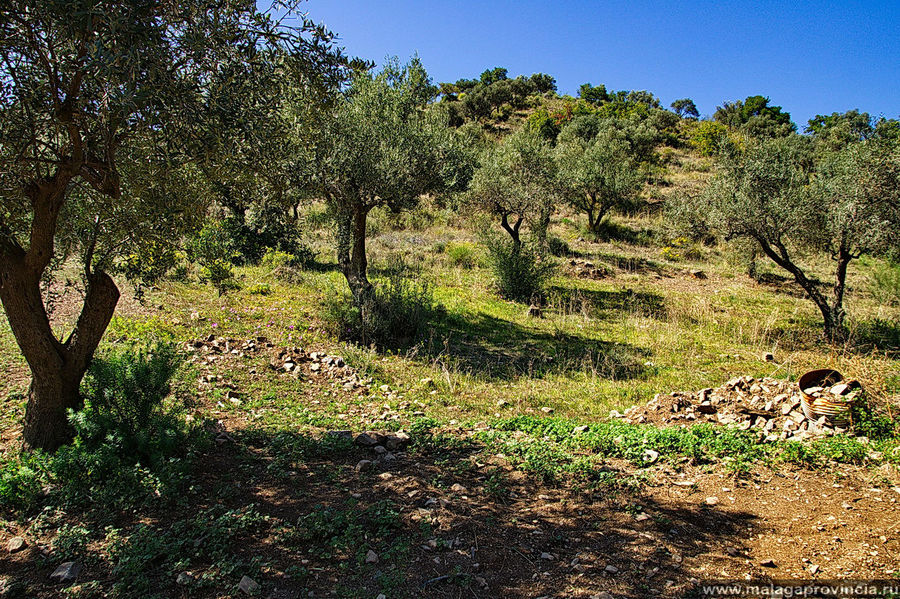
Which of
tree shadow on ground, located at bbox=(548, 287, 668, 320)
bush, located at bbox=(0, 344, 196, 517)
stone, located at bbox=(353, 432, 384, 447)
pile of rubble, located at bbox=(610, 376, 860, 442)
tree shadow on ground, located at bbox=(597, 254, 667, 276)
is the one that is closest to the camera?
bush, located at bbox=(0, 344, 196, 517)

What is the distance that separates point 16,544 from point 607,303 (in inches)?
536

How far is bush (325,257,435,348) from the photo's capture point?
902 centimetres

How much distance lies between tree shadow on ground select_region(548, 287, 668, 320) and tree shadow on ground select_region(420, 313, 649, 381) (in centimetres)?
227

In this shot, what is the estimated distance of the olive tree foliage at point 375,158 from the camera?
384 inches

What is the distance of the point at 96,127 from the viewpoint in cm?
391

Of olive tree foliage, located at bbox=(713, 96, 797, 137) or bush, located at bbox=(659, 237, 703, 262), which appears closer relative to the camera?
bush, located at bbox=(659, 237, 703, 262)

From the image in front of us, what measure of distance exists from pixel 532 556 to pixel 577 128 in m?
38.6

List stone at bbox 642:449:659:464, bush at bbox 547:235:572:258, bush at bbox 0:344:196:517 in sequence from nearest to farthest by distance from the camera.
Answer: bush at bbox 0:344:196:517, stone at bbox 642:449:659:464, bush at bbox 547:235:572:258

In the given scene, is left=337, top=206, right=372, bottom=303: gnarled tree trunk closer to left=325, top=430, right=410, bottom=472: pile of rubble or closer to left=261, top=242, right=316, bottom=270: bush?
left=261, top=242, right=316, bottom=270: bush

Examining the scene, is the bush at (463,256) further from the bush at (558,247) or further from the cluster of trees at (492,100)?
the cluster of trees at (492,100)

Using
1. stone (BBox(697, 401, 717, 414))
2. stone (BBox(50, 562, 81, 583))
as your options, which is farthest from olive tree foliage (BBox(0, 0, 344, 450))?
stone (BBox(697, 401, 717, 414))

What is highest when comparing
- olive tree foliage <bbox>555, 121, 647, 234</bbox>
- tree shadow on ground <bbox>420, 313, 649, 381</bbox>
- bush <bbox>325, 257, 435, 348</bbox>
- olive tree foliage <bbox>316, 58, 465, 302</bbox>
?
olive tree foliage <bbox>555, 121, 647, 234</bbox>

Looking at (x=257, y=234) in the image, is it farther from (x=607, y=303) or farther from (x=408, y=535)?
(x=408, y=535)

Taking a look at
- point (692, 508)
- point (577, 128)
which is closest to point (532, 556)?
point (692, 508)
